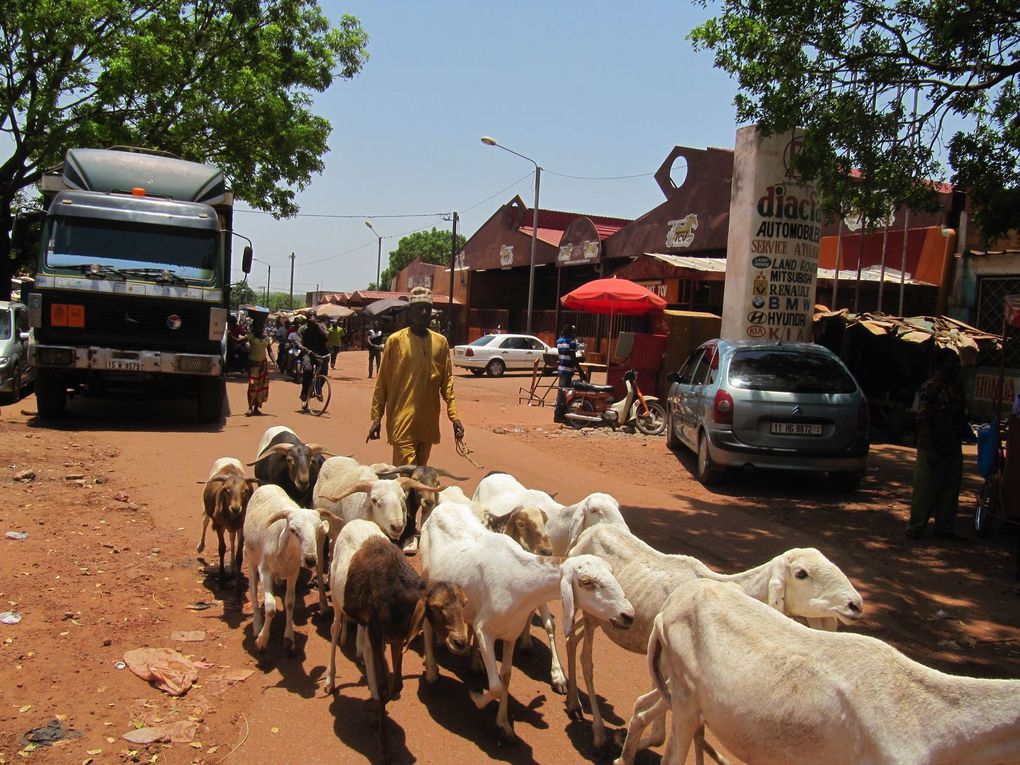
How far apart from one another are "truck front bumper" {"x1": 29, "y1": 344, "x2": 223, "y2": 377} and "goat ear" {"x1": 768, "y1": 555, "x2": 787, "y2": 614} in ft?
32.9

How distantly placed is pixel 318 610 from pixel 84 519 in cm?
277

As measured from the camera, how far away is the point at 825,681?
273cm

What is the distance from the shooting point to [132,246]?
38.8 feet

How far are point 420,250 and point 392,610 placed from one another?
85433 millimetres

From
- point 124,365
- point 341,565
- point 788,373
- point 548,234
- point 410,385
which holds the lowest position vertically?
point 341,565

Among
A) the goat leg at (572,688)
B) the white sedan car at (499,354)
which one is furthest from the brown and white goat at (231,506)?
the white sedan car at (499,354)

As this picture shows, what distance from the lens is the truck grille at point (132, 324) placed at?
37.4ft

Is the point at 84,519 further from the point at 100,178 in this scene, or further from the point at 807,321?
the point at 807,321

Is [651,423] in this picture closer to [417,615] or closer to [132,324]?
[132,324]

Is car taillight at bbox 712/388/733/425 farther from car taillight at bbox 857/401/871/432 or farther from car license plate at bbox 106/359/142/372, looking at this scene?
car license plate at bbox 106/359/142/372

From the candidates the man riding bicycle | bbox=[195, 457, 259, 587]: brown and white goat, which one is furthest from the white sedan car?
bbox=[195, 457, 259, 587]: brown and white goat

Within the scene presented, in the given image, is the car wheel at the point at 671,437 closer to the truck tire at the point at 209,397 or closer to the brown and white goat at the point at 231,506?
the truck tire at the point at 209,397

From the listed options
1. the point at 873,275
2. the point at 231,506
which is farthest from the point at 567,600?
the point at 873,275

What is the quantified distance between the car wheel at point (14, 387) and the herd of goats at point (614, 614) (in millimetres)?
10791
